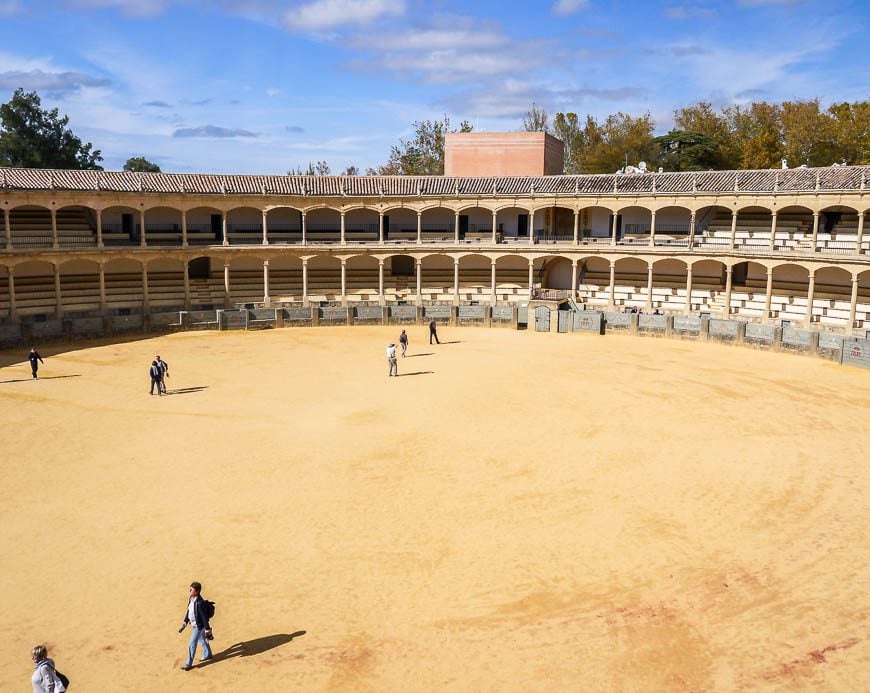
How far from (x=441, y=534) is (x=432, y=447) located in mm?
5342

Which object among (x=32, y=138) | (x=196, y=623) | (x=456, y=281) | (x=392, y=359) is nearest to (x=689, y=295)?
(x=456, y=281)

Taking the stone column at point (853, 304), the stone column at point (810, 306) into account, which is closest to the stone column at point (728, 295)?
the stone column at point (810, 306)

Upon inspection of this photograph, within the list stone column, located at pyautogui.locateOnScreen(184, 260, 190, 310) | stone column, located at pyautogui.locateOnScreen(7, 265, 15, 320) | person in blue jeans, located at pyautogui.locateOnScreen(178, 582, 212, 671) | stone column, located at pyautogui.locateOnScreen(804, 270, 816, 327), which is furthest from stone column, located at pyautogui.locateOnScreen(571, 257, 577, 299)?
person in blue jeans, located at pyautogui.locateOnScreen(178, 582, 212, 671)

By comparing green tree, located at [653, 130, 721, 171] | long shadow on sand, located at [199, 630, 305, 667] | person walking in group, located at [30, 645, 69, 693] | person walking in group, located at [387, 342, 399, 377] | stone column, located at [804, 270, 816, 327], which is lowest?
long shadow on sand, located at [199, 630, 305, 667]

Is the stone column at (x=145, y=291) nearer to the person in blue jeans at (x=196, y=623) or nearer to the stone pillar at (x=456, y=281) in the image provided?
the stone pillar at (x=456, y=281)

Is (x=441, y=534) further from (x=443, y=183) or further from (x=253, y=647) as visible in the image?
(x=443, y=183)

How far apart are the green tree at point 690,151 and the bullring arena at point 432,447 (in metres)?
18.8

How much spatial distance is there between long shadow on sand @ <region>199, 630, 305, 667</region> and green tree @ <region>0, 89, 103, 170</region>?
6803 centimetres

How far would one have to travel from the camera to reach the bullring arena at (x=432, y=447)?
11273 mm

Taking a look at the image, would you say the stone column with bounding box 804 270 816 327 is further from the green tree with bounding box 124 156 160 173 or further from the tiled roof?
the green tree with bounding box 124 156 160 173

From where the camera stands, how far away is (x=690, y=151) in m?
60.8

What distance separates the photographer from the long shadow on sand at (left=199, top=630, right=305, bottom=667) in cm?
1084

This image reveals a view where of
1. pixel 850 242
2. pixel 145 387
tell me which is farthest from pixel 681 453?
pixel 850 242

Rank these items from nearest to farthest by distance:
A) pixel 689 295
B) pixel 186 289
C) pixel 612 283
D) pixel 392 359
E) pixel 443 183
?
pixel 392 359 < pixel 689 295 < pixel 186 289 < pixel 612 283 < pixel 443 183
